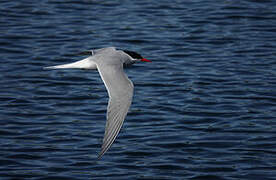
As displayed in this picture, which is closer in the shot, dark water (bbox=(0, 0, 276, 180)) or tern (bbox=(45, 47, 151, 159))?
tern (bbox=(45, 47, 151, 159))

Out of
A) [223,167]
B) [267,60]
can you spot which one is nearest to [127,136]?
[223,167]

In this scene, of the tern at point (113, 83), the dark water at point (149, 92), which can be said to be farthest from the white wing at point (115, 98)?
the dark water at point (149, 92)

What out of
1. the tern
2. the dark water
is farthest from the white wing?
the dark water

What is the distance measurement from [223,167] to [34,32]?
6.47 metres

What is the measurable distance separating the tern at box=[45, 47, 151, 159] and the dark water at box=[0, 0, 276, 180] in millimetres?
1161

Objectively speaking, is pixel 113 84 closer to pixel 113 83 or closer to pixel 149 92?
pixel 113 83

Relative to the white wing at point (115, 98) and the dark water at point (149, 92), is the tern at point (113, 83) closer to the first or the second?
the white wing at point (115, 98)

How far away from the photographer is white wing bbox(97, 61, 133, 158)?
4.92 metres

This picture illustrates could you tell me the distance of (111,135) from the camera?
16.0 feet

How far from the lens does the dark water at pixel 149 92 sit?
22.1 feet

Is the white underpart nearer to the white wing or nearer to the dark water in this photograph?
the white wing

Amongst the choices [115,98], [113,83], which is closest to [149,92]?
[113,83]

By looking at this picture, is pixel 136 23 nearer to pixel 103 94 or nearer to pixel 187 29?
pixel 187 29

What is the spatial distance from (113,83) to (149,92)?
10.5 feet
